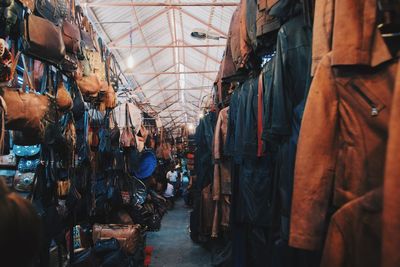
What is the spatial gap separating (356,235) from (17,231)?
1059mm

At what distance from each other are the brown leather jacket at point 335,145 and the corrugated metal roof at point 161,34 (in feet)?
18.1

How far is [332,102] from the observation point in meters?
1.39

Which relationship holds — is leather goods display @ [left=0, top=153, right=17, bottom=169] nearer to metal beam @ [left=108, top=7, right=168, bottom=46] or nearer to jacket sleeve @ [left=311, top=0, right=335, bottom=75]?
jacket sleeve @ [left=311, top=0, right=335, bottom=75]

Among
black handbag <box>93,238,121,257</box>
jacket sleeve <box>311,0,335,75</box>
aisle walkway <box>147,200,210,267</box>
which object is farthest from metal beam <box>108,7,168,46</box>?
jacket sleeve <box>311,0,335,75</box>

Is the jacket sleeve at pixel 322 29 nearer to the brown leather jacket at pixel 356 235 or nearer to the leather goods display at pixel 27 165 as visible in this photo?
the brown leather jacket at pixel 356 235

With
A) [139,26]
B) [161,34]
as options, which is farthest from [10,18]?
[161,34]

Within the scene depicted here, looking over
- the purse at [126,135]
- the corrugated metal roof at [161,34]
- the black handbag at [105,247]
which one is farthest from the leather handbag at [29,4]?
the corrugated metal roof at [161,34]

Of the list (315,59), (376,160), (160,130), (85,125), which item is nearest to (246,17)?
(315,59)

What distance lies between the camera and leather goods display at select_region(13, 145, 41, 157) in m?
3.38

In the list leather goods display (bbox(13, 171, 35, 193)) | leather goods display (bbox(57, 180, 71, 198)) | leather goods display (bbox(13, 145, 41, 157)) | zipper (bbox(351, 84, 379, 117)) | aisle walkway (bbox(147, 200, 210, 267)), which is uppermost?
zipper (bbox(351, 84, 379, 117))

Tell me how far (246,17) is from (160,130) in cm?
925

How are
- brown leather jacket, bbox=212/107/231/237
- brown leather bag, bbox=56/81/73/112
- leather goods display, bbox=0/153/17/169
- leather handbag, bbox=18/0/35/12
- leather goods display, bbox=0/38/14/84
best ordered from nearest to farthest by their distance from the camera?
1. leather goods display, bbox=0/38/14/84
2. leather handbag, bbox=18/0/35/12
3. brown leather bag, bbox=56/81/73/112
4. leather goods display, bbox=0/153/17/169
5. brown leather jacket, bbox=212/107/231/237

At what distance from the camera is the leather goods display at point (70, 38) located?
10.8ft

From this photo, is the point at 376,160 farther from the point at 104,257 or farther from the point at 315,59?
the point at 104,257
